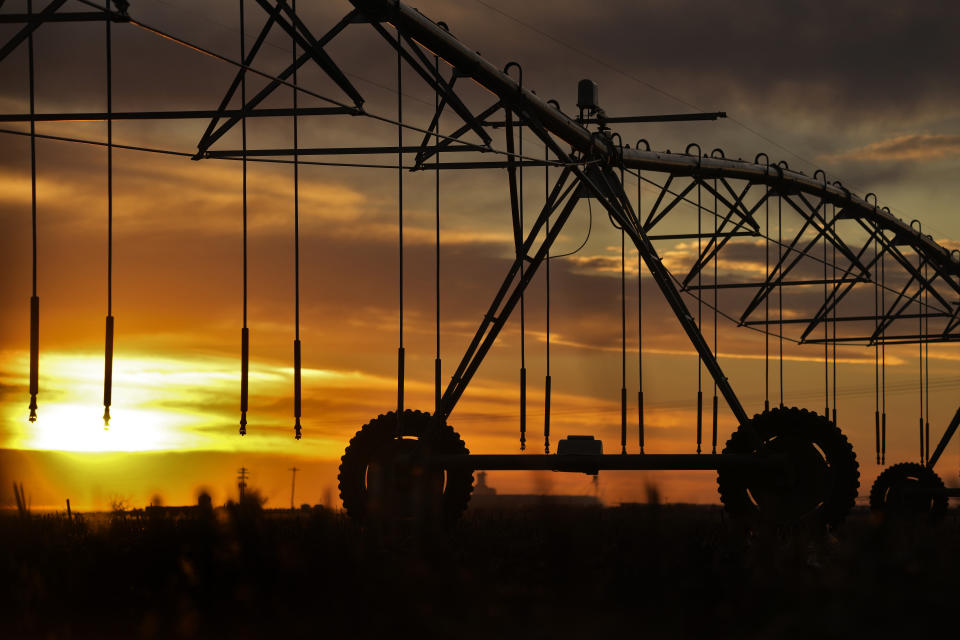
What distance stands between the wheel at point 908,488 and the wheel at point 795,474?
13086 millimetres

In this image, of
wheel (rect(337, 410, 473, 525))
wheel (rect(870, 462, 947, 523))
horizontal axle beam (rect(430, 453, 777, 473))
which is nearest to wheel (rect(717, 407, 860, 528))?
horizontal axle beam (rect(430, 453, 777, 473))

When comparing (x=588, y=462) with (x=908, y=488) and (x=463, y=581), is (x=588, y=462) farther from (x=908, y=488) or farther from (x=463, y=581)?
(x=908, y=488)

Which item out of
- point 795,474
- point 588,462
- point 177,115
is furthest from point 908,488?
point 177,115

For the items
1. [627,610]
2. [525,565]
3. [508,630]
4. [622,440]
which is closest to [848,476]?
[622,440]

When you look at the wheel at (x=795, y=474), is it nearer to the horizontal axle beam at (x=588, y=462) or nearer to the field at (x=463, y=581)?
the horizontal axle beam at (x=588, y=462)

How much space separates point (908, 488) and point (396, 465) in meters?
18.3

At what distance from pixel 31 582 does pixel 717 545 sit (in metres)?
6.93

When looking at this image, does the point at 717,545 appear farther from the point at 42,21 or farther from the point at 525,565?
the point at 42,21

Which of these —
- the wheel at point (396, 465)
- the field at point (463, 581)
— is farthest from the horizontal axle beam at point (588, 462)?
the field at point (463, 581)

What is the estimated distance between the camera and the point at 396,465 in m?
20.5

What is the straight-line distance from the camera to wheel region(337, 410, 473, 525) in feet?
67.2

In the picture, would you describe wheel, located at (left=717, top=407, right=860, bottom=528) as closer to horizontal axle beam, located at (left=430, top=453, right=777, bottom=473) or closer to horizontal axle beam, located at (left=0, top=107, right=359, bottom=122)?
horizontal axle beam, located at (left=430, top=453, right=777, bottom=473)

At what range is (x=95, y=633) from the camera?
1042 centimetres

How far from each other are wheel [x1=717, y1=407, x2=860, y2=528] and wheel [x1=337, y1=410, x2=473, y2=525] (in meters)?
4.37
